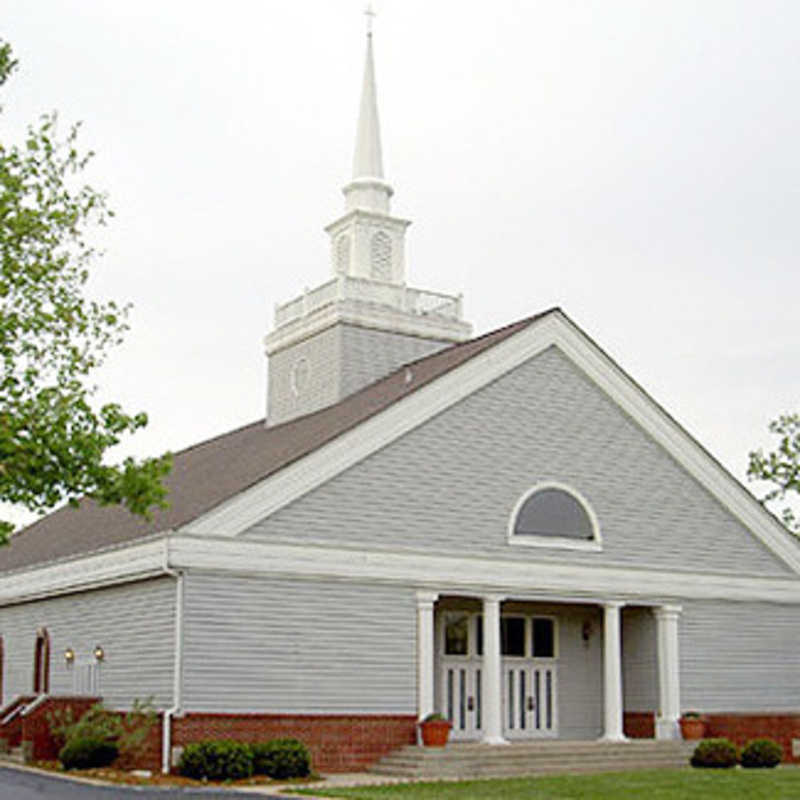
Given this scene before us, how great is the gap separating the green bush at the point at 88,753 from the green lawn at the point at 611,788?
19.1ft

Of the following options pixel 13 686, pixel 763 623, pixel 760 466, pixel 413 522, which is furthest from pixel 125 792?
pixel 760 466

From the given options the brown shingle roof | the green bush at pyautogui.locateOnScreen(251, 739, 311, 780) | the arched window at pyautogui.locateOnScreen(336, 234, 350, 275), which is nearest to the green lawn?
the green bush at pyautogui.locateOnScreen(251, 739, 311, 780)

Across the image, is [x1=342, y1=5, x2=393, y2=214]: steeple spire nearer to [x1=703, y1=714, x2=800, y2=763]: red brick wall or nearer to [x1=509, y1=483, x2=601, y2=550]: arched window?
[x1=509, y1=483, x2=601, y2=550]: arched window

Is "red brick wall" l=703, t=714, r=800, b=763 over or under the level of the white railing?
under

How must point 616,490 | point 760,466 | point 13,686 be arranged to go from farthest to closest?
point 760,466
point 13,686
point 616,490

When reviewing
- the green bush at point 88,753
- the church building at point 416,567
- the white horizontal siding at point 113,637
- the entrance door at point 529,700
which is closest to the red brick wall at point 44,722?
the church building at point 416,567

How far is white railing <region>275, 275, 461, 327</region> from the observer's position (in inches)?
1366

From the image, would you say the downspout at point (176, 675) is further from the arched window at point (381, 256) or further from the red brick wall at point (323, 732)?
the arched window at point (381, 256)

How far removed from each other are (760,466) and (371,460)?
20.8 metres

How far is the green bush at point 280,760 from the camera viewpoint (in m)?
23.9

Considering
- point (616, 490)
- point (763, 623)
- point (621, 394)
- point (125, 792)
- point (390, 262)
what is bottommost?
point (125, 792)

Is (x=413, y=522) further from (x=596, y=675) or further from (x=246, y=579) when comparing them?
(x=596, y=675)

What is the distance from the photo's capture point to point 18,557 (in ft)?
122

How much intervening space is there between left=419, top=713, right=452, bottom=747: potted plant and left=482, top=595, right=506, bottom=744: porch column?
99 cm
